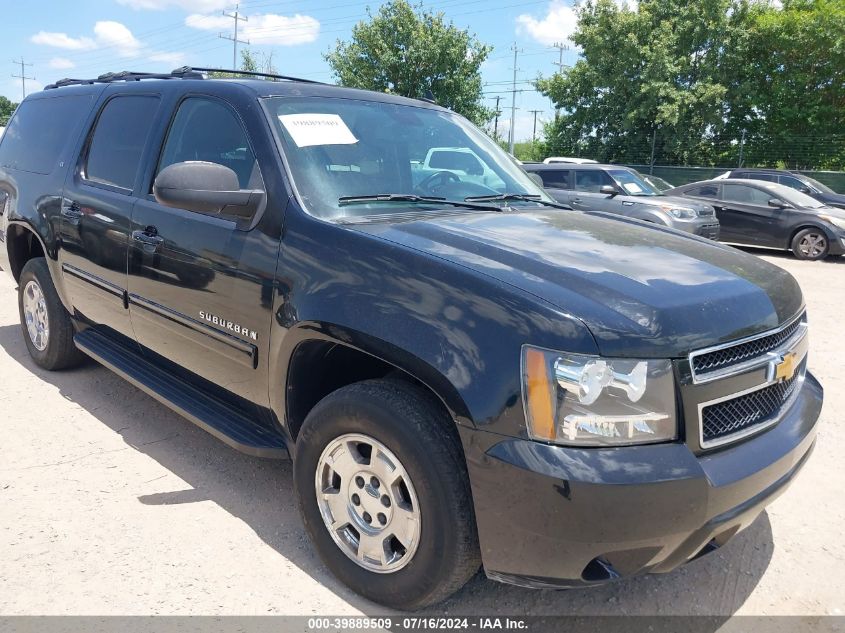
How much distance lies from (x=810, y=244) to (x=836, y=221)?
58cm

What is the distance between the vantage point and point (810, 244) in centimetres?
1278

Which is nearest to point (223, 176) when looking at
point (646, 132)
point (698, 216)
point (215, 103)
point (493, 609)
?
point (215, 103)

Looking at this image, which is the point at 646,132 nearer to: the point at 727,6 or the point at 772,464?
the point at 727,6

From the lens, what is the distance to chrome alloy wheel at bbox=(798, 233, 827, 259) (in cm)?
1263

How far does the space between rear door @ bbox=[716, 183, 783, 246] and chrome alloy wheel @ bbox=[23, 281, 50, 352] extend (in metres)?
12.6

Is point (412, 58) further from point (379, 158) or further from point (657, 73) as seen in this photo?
point (379, 158)

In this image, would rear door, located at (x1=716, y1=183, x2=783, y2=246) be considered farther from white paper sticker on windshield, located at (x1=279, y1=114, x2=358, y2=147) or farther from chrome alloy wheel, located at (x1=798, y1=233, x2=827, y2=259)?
white paper sticker on windshield, located at (x1=279, y1=114, x2=358, y2=147)

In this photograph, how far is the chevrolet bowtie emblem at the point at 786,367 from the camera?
94.0 inches

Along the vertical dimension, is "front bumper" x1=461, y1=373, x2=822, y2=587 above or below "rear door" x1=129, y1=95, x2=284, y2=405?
below

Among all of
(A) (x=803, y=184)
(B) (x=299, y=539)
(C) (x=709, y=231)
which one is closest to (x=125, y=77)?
(B) (x=299, y=539)

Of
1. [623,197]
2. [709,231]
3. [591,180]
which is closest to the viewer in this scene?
[709,231]

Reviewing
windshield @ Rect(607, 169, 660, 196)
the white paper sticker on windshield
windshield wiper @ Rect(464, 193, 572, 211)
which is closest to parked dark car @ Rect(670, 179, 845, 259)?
windshield @ Rect(607, 169, 660, 196)

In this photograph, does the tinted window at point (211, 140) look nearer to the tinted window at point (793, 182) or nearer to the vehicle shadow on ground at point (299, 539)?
the vehicle shadow on ground at point (299, 539)

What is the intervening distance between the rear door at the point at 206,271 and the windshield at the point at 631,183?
10.3 meters
